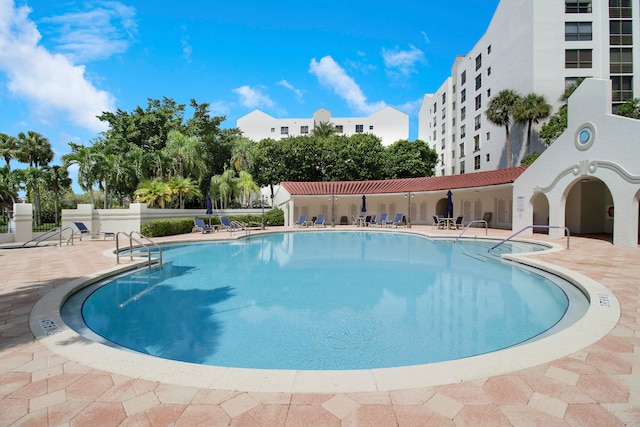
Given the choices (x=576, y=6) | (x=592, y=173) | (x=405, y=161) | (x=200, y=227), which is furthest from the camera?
(x=405, y=161)

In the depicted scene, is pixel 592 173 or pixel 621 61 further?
pixel 621 61

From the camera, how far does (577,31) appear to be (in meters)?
28.3

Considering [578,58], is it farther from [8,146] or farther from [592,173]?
[8,146]

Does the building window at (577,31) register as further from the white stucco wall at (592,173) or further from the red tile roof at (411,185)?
the white stucco wall at (592,173)

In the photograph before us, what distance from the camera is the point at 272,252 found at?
13.9 m

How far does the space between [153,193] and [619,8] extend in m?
41.4

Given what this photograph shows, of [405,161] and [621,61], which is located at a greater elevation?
[621,61]

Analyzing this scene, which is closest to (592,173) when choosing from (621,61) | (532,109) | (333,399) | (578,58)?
(333,399)

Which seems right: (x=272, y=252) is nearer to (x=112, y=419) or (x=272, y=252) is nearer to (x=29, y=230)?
(x=112, y=419)

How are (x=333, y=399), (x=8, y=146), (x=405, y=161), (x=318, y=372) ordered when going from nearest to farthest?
(x=333, y=399)
(x=318, y=372)
(x=8, y=146)
(x=405, y=161)

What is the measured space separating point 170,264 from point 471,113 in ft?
125

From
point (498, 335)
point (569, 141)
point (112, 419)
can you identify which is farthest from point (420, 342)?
point (569, 141)

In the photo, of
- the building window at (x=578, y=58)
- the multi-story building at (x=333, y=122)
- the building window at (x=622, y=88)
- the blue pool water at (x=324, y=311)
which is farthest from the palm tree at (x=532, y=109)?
the multi-story building at (x=333, y=122)

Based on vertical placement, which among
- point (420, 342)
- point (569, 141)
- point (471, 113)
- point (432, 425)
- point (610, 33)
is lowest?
point (420, 342)
